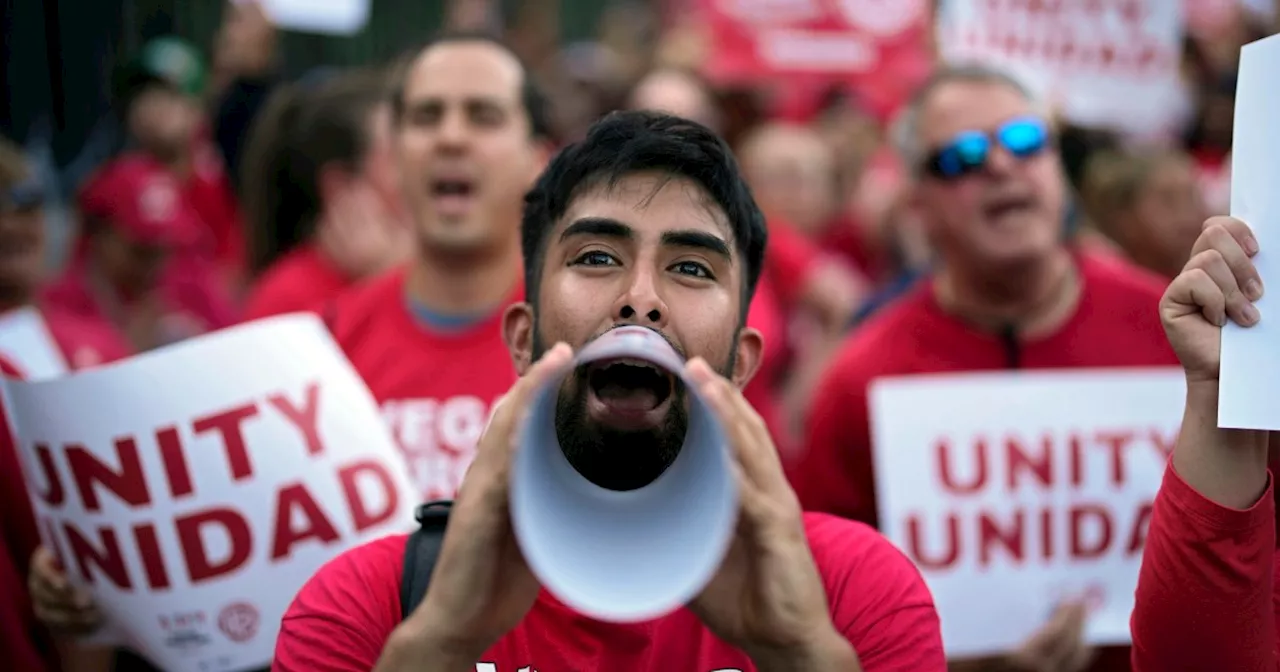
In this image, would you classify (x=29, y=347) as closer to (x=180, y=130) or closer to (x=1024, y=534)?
(x=1024, y=534)

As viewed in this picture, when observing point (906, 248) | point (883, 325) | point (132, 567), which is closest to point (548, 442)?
point (132, 567)

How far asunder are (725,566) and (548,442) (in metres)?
0.32

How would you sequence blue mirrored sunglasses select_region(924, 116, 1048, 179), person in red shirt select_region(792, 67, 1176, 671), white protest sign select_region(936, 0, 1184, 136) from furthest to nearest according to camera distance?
white protest sign select_region(936, 0, 1184, 136) < blue mirrored sunglasses select_region(924, 116, 1048, 179) < person in red shirt select_region(792, 67, 1176, 671)

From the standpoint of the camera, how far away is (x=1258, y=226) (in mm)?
2098

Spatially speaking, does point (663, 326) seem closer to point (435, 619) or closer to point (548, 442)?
point (548, 442)

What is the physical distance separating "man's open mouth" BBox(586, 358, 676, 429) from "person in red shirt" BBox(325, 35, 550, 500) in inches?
64.1

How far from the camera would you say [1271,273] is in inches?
81.7

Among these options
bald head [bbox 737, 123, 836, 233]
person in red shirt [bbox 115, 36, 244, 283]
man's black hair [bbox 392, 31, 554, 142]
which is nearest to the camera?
man's black hair [bbox 392, 31, 554, 142]

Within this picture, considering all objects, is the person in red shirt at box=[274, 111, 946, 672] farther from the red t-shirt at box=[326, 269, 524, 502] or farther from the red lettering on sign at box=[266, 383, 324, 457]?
the red t-shirt at box=[326, 269, 524, 502]

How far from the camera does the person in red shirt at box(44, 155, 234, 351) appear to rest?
609 centimetres

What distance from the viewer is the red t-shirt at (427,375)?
3.67 metres

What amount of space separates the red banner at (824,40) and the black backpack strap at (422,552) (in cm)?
627

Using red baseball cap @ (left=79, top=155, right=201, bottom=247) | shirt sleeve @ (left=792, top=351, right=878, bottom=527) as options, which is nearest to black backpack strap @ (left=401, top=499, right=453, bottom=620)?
shirt sleeve @ (left=792, top=351, right=878, bottom=527)

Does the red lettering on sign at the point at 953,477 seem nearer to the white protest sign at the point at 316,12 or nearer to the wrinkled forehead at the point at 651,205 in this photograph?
the wrinkled forehead at the point at 651,205
